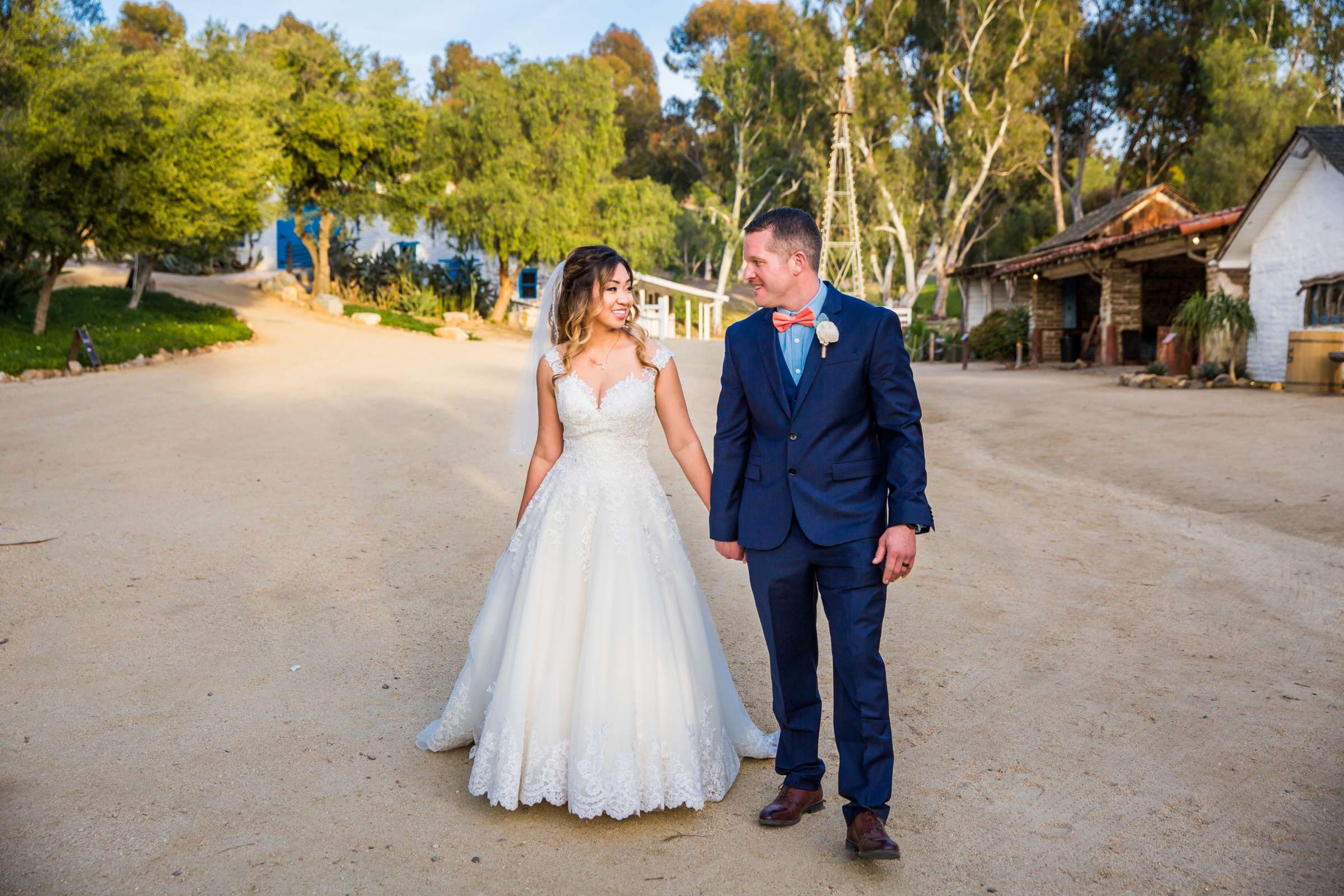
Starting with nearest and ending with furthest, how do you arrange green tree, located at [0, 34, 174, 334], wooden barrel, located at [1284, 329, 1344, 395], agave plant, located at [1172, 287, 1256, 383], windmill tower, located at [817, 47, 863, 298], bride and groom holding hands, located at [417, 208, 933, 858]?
bride and groom holding hands, located at [417, 208, 933, 858] < wooden barrel, located at [1284, 329, 1344, 395] < green tree, located at [0, 34, 174, 334] < agave plant, located at [1172, 287, 1256, 383] < windmill tower, located at [817, 47, 863, 298]

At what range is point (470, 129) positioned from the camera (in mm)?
32344

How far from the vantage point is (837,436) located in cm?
312

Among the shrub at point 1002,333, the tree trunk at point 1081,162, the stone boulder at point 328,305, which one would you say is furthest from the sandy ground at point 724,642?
A: the tree trunk at point 1081,162

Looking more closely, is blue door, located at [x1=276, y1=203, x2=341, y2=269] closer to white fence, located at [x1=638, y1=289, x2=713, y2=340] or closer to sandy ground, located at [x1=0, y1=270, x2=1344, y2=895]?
white fence, located at [x1=638, y1=289, x2=713, y2=340]

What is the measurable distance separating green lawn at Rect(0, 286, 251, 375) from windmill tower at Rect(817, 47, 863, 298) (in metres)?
18.6

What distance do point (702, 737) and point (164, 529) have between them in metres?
5.28

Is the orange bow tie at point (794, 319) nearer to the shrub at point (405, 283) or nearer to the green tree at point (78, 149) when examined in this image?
the green tree at point (78, 149)

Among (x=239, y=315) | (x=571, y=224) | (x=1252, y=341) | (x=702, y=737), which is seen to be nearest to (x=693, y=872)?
(x=702, y=737)


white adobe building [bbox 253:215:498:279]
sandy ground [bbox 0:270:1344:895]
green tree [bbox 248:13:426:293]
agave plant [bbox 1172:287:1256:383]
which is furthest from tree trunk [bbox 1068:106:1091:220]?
sandy ground [bbox 0:270:1344:895]

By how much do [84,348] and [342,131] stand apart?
12.1 metres

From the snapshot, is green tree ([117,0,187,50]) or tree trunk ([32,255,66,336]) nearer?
tree trunk ([32,255,66,336])

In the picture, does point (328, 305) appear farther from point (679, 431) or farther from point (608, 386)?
point (679, 431)

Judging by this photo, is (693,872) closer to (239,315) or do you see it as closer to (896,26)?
(239,315)

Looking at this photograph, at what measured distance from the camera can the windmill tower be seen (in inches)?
1347
